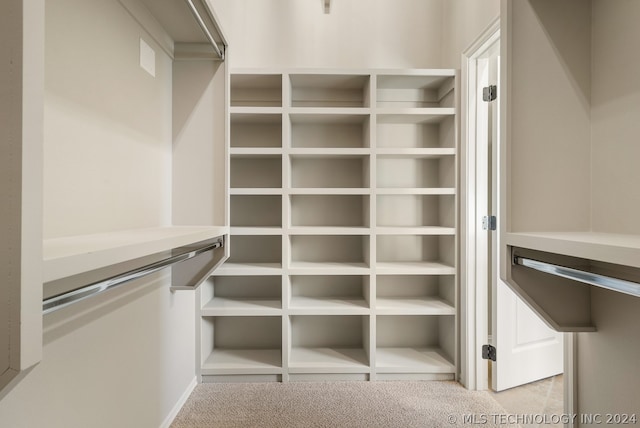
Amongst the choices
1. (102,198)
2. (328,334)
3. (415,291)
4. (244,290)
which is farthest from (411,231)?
(102,198)

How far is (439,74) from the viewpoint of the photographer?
2.12 m

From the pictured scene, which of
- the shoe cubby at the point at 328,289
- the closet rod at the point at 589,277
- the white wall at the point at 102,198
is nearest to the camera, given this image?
the closet rod at the point at 589,277

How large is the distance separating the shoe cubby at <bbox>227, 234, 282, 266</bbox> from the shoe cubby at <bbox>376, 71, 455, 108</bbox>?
1.25 metres

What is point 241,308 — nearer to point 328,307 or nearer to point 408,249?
point 328,307

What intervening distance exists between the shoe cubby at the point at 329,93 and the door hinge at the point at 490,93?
2.32 feet

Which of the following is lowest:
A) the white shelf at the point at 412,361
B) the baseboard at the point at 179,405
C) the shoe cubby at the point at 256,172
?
the baseboard at the point at 179,405

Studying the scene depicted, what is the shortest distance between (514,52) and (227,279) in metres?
2.06

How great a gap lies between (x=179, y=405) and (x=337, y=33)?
2.54 metres

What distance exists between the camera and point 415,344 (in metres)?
2.44

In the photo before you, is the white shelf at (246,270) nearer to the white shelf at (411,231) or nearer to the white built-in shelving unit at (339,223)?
the white built-in shelving unit at (339,223)

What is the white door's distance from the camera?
1970 millimetres

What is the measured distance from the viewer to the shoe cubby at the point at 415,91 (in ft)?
7.18

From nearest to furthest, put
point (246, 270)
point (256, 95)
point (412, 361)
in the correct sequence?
point (246, 270) < point (412, 361) < point (256, 95)

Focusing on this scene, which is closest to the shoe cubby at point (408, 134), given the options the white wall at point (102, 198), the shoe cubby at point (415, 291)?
the shoe cubby at point (415, 291)
